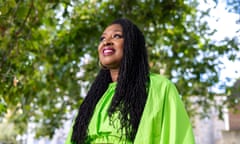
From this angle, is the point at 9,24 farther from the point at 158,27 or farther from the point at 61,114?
the point at 61,114

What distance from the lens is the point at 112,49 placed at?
2.42 metres

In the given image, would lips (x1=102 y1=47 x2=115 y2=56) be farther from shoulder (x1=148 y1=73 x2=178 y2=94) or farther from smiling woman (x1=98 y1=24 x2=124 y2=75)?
shoulder (x1=148 y1=73 x2=178 y2=94)

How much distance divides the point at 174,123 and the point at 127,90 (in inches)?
13.5

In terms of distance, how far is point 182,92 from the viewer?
7785 millimetres

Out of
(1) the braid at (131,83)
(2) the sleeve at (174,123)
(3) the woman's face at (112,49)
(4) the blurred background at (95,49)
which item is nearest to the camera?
(2) the sleeve at (174,123)

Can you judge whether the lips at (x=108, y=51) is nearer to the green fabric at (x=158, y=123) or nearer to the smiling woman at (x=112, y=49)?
the smiling woman at (x=112, y=49)

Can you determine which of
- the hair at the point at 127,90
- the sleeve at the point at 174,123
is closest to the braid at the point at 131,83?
the hair at the point at 127,90

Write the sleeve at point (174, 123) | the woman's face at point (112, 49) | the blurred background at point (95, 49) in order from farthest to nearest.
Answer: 1. the blurred background at point (95, 49)
2. the woman's face at point (112, 49)
3. the sleeve at point (174, 123)

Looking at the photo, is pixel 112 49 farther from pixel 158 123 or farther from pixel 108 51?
pixel 158 123

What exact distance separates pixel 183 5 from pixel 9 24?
11.2 ft

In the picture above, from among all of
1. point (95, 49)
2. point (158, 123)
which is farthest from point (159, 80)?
point (95, 49)

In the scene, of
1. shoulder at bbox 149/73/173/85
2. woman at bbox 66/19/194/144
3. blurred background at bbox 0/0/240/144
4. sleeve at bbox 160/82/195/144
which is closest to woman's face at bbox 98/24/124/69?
woman at bbox 66/19/194/144

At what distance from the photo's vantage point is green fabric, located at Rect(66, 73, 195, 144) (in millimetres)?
2014

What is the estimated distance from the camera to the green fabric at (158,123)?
2.01m
